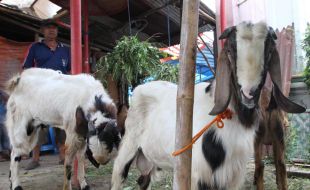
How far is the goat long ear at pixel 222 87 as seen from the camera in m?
2.22

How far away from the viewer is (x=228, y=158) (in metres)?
2.40

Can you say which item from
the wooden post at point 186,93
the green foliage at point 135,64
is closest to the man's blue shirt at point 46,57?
the green foliage at point 135,64

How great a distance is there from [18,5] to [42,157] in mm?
3474

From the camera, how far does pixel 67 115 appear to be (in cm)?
416

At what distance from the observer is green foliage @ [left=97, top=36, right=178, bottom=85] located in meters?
5.34

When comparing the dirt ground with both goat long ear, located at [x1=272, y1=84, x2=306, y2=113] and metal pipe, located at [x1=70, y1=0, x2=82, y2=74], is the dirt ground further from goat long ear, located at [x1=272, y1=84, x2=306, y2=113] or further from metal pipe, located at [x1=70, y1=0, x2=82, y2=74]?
goat long ear, located at [x1=272, y1=84, x2=306, y2=113]

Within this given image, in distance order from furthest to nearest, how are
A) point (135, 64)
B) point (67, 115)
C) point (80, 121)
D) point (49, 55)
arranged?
point (49, 55)
point (135, 64)
point (67, 115)
point (80, 121)

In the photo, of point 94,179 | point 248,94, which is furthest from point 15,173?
point 248,94

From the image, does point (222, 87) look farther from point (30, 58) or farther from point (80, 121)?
point (30, 58)

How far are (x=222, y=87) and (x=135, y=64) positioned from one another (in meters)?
3.18

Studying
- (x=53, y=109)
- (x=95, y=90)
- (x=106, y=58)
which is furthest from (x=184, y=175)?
(x=106, y=58)

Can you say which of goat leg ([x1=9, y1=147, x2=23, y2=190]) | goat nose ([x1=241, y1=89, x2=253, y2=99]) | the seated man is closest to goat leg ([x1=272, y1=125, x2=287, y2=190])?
goat nose ([x1=241, y1=89, x2=253, y2=99])

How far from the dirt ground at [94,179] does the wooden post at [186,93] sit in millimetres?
2571

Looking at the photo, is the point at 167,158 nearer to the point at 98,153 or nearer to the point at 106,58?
the point at 98,153
